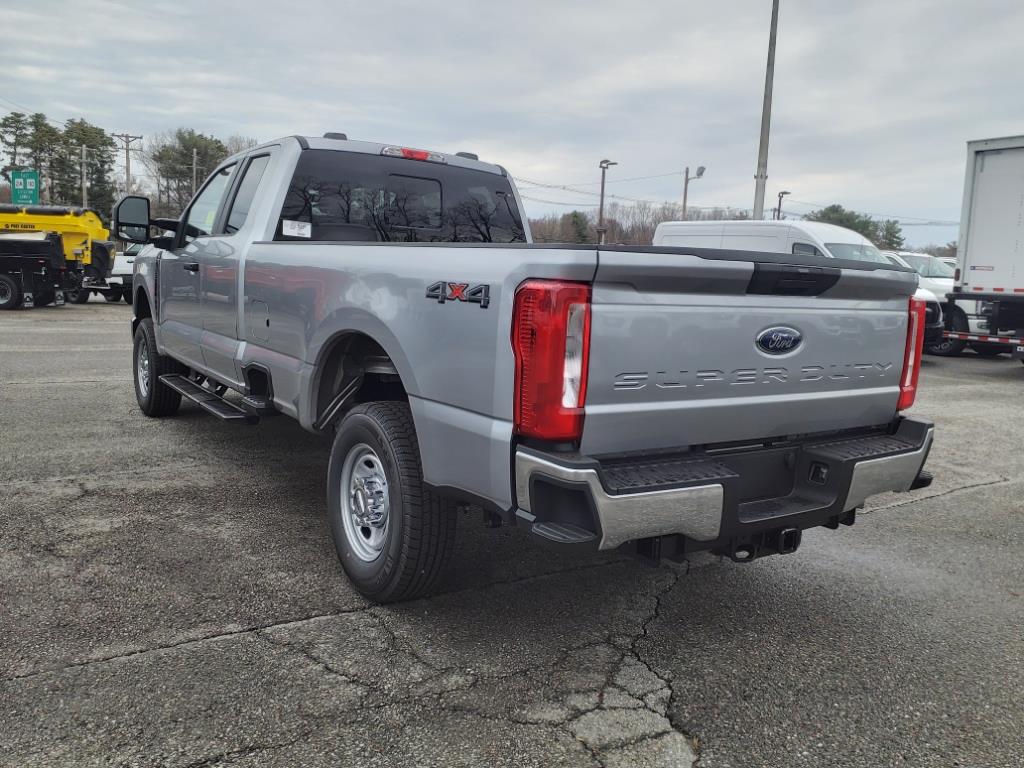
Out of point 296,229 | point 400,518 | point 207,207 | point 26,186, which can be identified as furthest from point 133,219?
Answer: point 26,186

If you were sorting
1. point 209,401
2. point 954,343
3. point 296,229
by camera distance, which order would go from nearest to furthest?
point 296,229 → point 209,401 → point 954,343

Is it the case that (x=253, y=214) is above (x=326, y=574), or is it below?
above

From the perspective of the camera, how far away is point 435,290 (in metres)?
2.99

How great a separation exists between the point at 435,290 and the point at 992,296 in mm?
12938

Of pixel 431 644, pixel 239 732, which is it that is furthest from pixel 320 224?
pixel 239 732

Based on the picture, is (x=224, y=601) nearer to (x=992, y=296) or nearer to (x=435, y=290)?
(x=435, y=290)

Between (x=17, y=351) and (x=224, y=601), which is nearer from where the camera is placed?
(x=224, y=601)

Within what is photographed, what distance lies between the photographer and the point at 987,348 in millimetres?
15711

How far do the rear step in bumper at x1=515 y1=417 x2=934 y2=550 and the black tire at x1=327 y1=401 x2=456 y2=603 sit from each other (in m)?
0.61

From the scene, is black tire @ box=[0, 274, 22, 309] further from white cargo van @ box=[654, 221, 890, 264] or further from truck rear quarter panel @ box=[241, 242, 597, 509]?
truck rear quarter panel @ box=[241, 242, 597, 509]

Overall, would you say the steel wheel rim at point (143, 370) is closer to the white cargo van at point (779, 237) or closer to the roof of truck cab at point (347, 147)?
the roof of truck cab at point (347, 147)

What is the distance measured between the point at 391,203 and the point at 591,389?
2902 millimetres

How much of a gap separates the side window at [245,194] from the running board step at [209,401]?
43.8 inches

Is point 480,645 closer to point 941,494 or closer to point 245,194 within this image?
point 245,194
